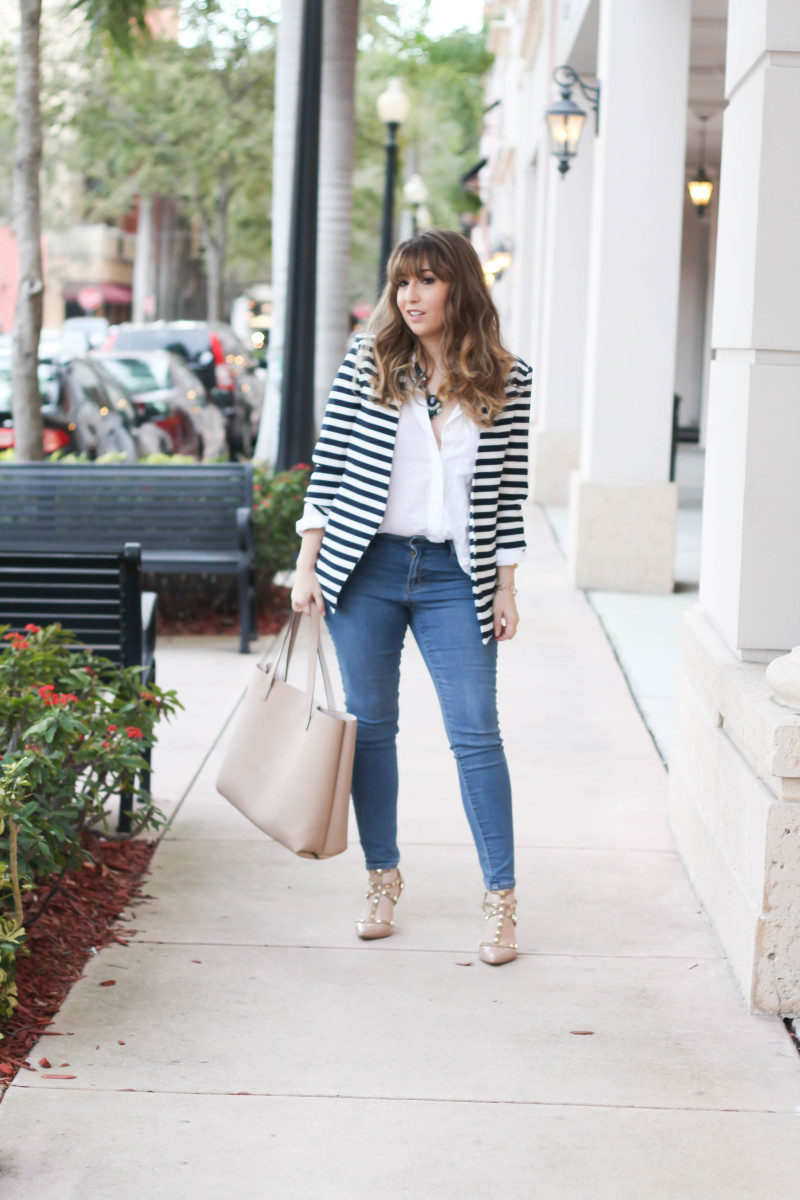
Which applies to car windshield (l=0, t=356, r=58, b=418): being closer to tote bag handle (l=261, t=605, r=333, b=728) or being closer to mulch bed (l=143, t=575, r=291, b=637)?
mulch bed (l=143, t=575, r=291, b=637)

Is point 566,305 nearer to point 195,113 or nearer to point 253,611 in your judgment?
point 253,611

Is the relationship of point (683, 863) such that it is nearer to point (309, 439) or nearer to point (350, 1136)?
point (350, 1136)

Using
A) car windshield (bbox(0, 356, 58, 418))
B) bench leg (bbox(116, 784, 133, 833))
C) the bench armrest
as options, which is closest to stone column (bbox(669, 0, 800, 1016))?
bench leg (bbox(116, 784, 133, 833))

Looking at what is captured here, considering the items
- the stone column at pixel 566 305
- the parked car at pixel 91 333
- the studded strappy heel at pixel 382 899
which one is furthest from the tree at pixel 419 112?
the studded strappy heel at pixel 382 899

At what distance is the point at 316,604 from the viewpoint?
4086 mm

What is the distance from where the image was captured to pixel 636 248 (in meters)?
9.95

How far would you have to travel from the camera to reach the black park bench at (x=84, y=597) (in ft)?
17.1

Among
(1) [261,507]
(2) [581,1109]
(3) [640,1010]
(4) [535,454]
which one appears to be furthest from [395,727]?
(4) [535,454]

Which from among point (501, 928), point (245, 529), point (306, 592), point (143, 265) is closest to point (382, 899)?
point (501, 928)

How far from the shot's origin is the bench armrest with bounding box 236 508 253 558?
8070mm

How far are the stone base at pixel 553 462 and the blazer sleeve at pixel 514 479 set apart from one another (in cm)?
1150

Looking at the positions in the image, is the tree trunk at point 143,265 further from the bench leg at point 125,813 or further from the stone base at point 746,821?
the stone base at point 746,821

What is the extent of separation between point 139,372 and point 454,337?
14320 mm

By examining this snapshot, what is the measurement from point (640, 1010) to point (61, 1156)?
1.54 metres
